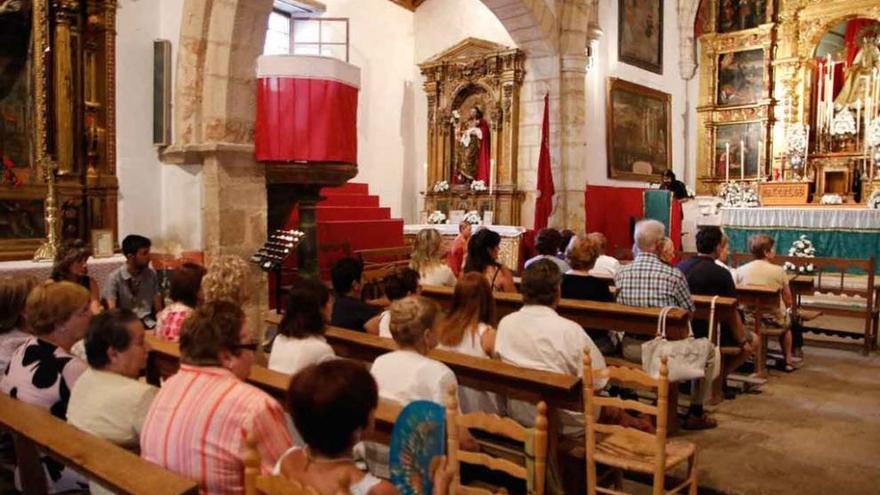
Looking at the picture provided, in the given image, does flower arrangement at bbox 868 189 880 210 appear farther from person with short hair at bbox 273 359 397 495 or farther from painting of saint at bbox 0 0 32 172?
person with short hair at bbox 273 359 397 495

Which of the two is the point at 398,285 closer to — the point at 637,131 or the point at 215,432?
the point at 215,432

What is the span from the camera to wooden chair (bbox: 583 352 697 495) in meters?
2.65

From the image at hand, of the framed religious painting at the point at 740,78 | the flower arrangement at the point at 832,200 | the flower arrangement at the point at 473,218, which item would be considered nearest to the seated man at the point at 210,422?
the flower arrangement at the point at 473,218

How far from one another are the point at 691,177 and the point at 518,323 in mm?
11346

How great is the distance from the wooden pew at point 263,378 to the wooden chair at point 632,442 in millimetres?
846

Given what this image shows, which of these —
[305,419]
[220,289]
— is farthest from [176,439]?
[220,289]

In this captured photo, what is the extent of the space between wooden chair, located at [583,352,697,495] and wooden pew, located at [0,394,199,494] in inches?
62.5

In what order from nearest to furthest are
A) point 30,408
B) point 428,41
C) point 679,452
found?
1. point 30,408
2. point 679,452
3. point 428,41

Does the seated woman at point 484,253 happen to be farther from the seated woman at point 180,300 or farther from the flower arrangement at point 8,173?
the flower arrangement at point 8,173

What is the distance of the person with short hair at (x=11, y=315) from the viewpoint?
2869 millimetres

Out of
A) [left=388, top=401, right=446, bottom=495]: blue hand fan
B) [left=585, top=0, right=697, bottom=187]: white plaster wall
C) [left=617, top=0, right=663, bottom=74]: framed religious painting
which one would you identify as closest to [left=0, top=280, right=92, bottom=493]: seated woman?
[left=388, top=401, right=446, bottom=495]: blue hand fan

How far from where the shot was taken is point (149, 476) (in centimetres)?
168

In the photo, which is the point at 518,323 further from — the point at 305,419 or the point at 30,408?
the point at 30,408

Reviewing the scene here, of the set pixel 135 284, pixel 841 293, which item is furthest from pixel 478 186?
pixel 135 284
